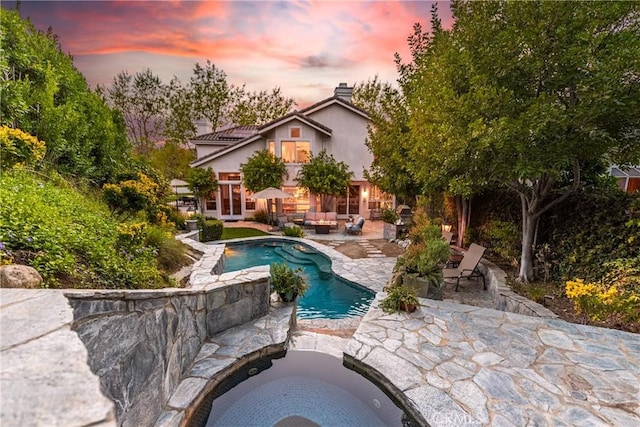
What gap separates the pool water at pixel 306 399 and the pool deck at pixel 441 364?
0.75 ft

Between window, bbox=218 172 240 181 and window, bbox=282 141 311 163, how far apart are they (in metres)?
3.44

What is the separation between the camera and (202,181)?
17312mm

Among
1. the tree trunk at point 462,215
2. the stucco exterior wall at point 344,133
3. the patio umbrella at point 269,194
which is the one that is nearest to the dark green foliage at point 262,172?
the patio umbrella at point 269,194

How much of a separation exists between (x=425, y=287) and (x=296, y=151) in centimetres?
1372

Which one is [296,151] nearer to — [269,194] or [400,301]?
[269,194]

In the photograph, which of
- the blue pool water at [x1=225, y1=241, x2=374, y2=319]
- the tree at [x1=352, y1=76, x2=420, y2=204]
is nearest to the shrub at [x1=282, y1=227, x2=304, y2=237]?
the blue pool water at [x1=225, y1=241, x2=374, y2=319]

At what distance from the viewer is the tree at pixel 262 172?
16.7m

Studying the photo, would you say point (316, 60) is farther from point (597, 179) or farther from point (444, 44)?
point (597, 179)

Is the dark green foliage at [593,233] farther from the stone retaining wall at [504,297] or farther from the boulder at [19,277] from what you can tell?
the boulder at [19,277]

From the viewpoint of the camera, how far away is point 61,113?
706 centimetres

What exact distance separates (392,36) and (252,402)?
455 inches

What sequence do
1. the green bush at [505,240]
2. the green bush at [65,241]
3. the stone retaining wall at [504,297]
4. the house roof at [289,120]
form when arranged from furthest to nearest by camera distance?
the house roof at [289,120]
the green bush at [505,240]
the stone retaining wall at [504,297]
the green bush at [65,241]

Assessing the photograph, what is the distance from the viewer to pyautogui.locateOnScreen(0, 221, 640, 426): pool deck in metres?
1.06

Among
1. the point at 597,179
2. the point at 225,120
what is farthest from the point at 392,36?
the point at 225,120
